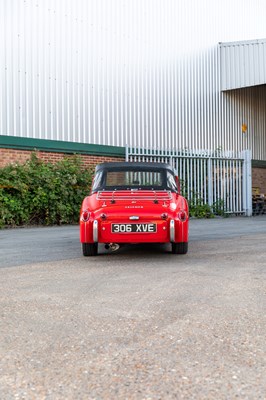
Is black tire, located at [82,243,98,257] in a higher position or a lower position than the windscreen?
lower

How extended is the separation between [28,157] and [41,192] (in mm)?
1594

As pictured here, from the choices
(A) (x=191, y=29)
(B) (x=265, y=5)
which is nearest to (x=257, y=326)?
(A) (x=191, y=29)

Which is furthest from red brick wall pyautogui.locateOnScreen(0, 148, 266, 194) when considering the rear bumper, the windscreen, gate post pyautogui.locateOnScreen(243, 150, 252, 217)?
the rear bumper

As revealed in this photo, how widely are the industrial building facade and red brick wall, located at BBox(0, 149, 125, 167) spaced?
0.04 m

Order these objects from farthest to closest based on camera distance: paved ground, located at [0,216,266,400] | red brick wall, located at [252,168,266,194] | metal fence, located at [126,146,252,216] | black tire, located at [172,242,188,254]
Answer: red brick wall, located at [252,168,266,194] → metal fence, located at [126,146,252,216] → black tire, located at [172,242,188,254] → paved ground, located at [0,216,266,400]

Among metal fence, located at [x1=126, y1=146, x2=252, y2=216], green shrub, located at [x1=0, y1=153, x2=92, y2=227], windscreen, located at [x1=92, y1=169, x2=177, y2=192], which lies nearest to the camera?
windscreen, located at [x1=92, y1=169, x2=177, y2=192]

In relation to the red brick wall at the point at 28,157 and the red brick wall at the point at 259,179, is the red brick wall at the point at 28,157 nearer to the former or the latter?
the red brick wall at the point at 28,157

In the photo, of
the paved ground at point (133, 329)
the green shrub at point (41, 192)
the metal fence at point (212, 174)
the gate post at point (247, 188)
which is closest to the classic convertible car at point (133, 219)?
the paved ground at point (133, 329)

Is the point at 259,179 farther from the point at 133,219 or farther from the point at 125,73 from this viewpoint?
the point at 133,219

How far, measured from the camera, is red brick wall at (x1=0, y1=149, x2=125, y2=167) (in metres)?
13.8

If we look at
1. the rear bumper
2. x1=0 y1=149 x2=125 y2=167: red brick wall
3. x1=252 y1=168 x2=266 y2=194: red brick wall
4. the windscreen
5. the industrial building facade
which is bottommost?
the rear bumper

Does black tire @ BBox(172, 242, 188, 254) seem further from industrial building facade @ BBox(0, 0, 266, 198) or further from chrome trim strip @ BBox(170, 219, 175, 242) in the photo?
industrial building facade @ BBox(0, 0, 266, 198)

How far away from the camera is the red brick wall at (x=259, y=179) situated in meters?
22.7

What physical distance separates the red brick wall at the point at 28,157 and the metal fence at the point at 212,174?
1.26 m
